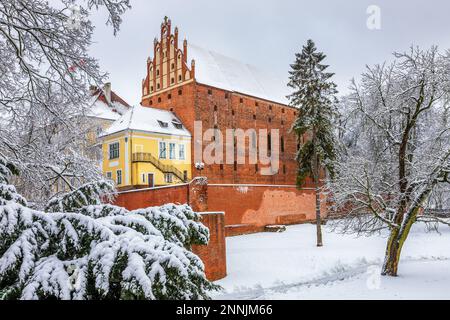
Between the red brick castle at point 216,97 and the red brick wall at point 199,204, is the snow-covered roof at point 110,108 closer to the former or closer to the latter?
the red brick castle at point 216,97

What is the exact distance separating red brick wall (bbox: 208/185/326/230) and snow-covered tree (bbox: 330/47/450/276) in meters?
10.9

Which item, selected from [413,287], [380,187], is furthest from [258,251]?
[413,287]

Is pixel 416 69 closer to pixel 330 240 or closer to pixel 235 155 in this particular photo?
pixel 330 240

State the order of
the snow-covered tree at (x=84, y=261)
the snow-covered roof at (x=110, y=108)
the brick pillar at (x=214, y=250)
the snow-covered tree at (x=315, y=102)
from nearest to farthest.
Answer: the snow-covered tree at (x=84, y=261) → the brick pillar at (x=214, y=250) → the snow-covered tree at (x=315, y=102) → the snow-covered roof at (x=110, y=108)

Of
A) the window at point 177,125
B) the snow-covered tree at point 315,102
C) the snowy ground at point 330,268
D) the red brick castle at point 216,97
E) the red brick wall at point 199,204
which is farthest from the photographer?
the red brick castle at point 216,97

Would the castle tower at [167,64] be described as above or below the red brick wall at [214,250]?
above

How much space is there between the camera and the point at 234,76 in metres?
32.8

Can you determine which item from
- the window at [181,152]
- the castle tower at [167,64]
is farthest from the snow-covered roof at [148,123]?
the castle tower at [167,64]

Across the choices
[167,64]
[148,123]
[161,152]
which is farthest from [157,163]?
[167,64]

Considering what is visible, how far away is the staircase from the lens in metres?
25.5

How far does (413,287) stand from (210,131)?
1949 centimetres

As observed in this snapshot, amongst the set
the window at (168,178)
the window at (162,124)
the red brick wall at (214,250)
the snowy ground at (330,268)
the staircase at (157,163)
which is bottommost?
the snowy ground at (330,268)

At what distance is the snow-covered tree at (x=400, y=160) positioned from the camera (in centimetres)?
1163

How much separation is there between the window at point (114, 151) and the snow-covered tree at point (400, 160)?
16.9 meters
